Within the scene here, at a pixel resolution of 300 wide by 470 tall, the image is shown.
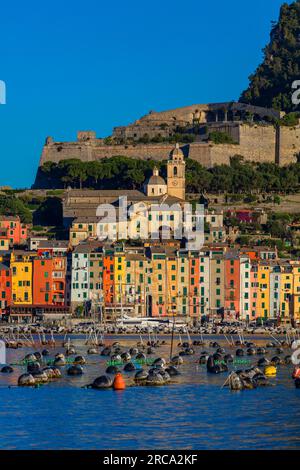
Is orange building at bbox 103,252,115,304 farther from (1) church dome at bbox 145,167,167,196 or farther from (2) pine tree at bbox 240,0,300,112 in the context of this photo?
(2) pine tree at bbox 240,0,300,112

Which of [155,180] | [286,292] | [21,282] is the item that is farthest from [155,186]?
[21,282]

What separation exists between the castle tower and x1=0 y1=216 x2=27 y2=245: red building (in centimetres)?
1252

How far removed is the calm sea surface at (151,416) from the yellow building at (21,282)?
112ft

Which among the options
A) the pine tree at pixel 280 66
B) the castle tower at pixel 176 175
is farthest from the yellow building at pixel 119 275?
the pine tree at pixel 280 66

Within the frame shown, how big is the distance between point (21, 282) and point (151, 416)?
47616 mm

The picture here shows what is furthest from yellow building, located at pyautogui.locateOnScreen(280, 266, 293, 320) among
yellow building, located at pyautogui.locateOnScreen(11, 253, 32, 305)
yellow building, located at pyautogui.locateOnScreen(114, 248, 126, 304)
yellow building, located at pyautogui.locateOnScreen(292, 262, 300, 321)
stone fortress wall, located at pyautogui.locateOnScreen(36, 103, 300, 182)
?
stone fortress wall, located at pyautogui.locateOnScreen(36, 103, 300, 182)

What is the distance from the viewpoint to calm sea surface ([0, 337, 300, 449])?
141ft

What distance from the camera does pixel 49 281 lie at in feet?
313

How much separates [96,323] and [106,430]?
4682cm

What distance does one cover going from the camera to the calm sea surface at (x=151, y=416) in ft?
141

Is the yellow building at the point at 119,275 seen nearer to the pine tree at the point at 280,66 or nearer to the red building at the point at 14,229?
the red building at the point at 14,229

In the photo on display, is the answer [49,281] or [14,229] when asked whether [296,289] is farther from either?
[14,229]
